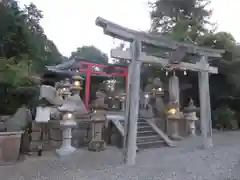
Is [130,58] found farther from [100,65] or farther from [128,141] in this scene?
[100,65]

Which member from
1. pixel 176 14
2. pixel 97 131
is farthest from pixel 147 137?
pixel 176 14

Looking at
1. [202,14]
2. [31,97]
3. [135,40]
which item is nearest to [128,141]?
[135,40]

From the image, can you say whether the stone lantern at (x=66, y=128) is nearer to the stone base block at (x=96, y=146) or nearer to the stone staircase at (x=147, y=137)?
the stone base block at (x=96, y=146)

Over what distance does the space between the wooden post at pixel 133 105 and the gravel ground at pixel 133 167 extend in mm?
320

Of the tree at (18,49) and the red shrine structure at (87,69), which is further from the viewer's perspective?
the red shrine structure at (87,69)

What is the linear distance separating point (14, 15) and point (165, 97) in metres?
8.08

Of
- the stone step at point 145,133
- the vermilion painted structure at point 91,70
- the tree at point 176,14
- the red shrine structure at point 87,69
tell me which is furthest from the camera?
the tree at point 176,14

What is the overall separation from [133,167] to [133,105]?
4.27 feet

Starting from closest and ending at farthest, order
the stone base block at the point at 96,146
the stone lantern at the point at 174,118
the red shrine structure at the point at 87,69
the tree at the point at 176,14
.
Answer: the stone base block at the point at 96,146 → the stone lantern at the point at 174,118 → the red shrine structure at the point at 87,69 → the tree at the point at 176,14

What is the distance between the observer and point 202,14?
12211 mm

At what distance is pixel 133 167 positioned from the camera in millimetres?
4234

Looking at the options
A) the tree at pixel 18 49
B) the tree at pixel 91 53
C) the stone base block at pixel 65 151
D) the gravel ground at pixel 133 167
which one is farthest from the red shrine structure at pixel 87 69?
the tree at pixel 91 53

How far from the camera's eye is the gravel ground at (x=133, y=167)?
367 centimetres

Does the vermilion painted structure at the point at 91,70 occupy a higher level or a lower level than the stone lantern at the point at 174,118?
higher
